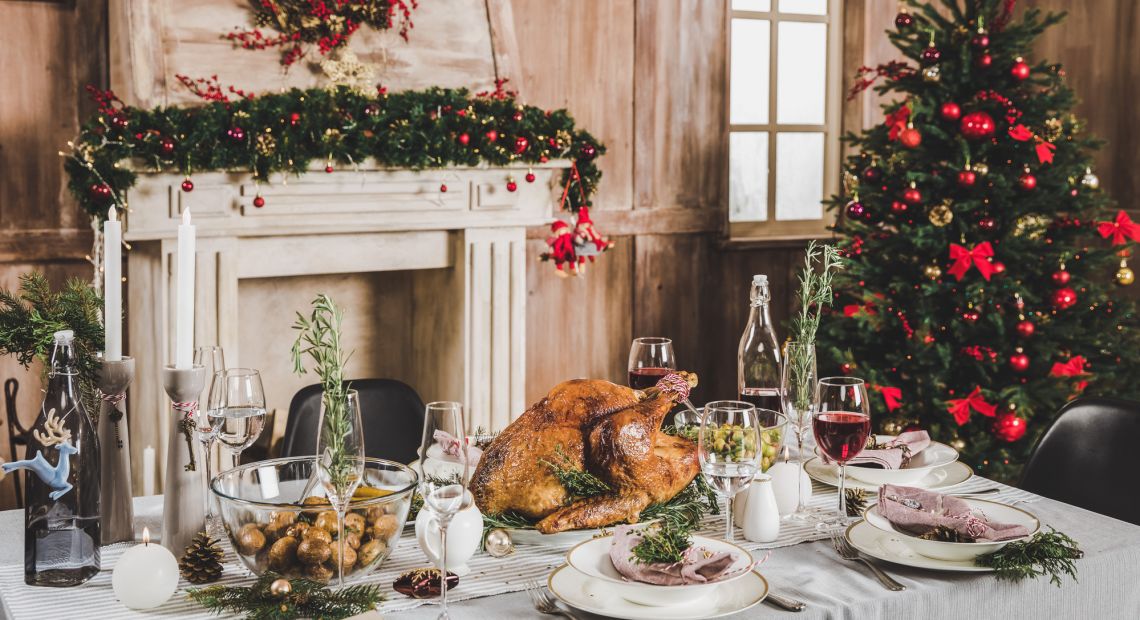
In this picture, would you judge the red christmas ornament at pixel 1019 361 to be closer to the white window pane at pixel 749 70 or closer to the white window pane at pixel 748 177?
the white window pane at pixel 748 177

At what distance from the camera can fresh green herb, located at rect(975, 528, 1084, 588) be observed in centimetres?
142

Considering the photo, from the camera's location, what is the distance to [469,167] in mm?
→ 3543

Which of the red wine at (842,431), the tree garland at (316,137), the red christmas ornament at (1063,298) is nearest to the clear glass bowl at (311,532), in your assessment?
Answer: the red wine at (842,431)

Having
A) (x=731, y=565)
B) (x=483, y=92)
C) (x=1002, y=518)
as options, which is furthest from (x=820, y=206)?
(x=731, y=565)

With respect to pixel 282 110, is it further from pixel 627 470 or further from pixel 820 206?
pixel 820 206

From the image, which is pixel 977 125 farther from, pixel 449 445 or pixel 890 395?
pixel 449 445

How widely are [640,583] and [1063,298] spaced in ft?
8.21

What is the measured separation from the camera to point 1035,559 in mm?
1447

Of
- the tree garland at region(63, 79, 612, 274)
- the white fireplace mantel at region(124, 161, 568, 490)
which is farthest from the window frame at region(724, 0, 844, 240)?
the tree garland at region(63, 79, 612, 274)

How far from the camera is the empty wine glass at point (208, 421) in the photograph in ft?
4.93

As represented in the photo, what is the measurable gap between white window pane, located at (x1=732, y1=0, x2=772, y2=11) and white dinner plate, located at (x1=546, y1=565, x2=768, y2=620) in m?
3.53

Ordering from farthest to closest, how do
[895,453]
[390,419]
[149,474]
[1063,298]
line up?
[1063,298], [149,474], [390,419], [895,453]

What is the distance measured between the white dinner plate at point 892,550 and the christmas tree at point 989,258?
5.96ft

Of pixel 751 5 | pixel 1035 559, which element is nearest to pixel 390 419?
pixel 1035 559
